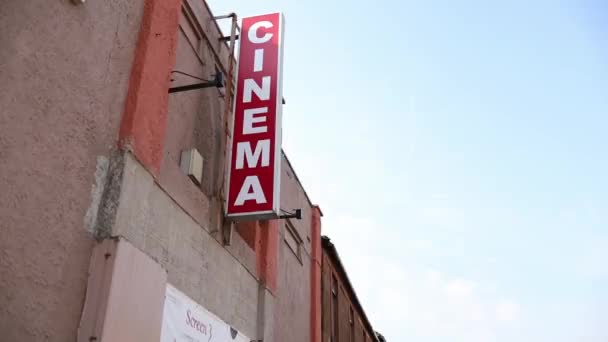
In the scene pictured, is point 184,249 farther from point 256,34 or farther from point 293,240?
point 293,240

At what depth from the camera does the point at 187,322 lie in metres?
7.45

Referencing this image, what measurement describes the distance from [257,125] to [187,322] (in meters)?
3.04

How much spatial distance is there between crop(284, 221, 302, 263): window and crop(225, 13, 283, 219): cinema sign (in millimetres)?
4119

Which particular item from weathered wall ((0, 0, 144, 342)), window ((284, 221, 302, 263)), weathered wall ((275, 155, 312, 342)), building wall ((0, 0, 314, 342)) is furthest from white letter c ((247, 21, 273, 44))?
window ((284, 221, 302, 263))

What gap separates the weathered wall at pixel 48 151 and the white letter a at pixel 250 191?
2.61 m

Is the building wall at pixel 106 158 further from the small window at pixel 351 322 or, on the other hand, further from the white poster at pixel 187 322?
the small window at pixel 351 322

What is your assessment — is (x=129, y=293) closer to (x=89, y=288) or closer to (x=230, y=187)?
A: (x=89, y=288)

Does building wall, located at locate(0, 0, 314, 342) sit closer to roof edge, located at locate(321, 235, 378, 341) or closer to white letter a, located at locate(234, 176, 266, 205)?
white letter a, located at locate(234, 176, 266, 205)

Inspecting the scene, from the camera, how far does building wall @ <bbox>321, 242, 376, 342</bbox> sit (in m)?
16.1

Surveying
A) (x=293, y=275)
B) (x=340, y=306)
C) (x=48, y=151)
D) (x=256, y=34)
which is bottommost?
(x=48, y=151)

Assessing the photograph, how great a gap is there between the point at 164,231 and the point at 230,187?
1.76 metres

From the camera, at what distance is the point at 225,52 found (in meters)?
10.3

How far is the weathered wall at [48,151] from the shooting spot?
509cm

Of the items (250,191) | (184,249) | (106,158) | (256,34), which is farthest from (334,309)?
(106,158)
